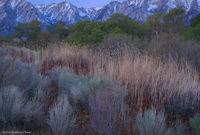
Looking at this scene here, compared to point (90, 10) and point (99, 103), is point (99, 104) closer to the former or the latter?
point (99, 103)

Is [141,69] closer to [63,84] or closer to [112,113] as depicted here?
[63,84]

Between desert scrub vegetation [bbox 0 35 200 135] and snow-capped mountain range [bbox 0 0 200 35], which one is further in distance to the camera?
snow-capped mountain range [bbox 0 0 200 35]

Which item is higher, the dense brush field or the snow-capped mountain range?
the snow-capped mountain range

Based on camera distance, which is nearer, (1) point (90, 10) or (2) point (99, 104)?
(2) point (99, 104)

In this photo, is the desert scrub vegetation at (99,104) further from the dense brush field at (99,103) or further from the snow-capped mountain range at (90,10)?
the snow-capped mountain range at (90,10)

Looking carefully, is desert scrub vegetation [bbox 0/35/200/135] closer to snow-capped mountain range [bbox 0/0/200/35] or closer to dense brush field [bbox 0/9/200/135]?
dense brush field [bbox 0/9/200/135]

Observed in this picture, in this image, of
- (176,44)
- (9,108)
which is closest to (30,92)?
(9,108)

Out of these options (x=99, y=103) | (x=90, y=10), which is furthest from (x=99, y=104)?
(x=90, y=10)

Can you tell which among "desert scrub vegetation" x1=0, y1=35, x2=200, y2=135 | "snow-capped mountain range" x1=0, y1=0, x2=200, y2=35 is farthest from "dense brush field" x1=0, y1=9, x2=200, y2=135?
"snow-capped mountain range" x1=0, y1=0, x2=200, y2=35

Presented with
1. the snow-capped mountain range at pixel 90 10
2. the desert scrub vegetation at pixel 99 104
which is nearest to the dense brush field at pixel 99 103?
the desert scrub vegetation at pixel 99 104

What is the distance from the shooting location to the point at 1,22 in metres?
40.0

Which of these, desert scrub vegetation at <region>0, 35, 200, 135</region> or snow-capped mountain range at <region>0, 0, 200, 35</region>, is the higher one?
snow-capped mountain range at <region>0, 0, 200, 35</region>

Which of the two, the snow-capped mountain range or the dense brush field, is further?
the snow-capped mountain range

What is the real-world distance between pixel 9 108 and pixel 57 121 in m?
0.70
